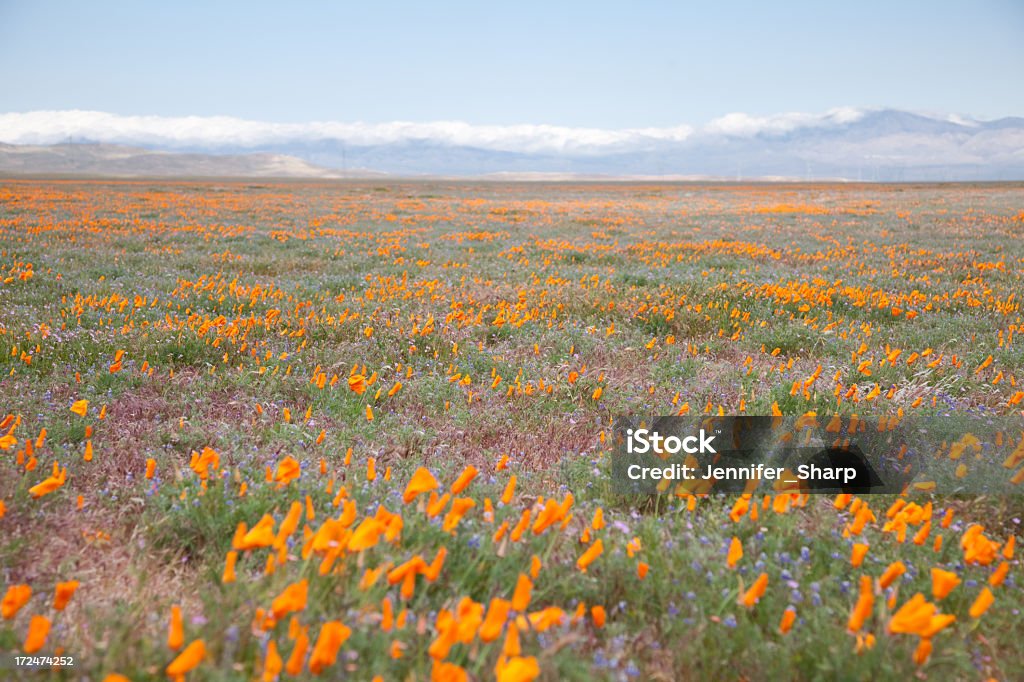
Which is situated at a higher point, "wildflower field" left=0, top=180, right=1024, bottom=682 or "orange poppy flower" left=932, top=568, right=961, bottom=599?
"orange poppy flower" left=932, top=568, right=961, bottom=599

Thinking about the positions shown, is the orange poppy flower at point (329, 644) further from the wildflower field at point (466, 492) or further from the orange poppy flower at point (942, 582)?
the orange poppy flower at point (942, 582)

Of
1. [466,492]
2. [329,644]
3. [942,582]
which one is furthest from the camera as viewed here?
[466,492]

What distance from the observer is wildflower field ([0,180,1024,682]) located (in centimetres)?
191

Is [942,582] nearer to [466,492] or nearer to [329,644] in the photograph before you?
[329,644]

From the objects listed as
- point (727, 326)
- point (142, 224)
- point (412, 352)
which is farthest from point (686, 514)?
point (142, 224)

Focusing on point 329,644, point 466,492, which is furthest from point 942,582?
point 466,492

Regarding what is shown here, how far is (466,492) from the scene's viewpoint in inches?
128

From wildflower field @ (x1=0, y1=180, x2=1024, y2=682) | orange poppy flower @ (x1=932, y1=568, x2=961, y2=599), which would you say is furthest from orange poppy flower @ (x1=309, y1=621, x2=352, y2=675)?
orange poppy flower @ (x1=932, y1=568, x2=961, y2=599)

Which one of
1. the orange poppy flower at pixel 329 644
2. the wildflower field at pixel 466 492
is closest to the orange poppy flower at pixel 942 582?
the wildflower field at pixel 466 492

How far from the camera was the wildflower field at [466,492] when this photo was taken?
191 cm

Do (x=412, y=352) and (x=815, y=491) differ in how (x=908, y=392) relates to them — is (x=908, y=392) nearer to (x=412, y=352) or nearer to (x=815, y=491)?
(x=815, y=491)

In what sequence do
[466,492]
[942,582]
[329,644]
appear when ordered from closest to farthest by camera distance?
1. [329,644]
2. [942,582]
3. [466,492]

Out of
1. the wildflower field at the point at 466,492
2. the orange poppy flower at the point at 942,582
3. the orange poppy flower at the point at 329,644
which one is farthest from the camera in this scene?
the wildflower field at the point at 466,492

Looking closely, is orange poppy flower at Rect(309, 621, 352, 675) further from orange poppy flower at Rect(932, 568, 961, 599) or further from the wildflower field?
orange poppy flower at Rect(932, 568, 961, 599)
